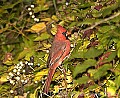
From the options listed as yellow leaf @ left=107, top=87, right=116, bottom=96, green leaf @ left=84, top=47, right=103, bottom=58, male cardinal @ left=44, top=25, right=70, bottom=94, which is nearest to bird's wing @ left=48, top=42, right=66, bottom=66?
male cardinal @ left=44, top=25, right=70, bottom=94

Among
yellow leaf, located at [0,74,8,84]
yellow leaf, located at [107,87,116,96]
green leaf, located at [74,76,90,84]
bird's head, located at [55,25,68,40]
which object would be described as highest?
bird's head, located at [55,25,68,40]

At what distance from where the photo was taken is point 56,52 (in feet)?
5.65

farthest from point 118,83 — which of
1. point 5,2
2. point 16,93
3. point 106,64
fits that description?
point 5,2

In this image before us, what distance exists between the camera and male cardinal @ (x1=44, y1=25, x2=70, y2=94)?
168cm

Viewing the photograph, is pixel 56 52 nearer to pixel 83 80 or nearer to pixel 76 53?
pixel 76 53

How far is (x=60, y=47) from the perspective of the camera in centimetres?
171

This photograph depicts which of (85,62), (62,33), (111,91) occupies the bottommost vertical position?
(111,91)

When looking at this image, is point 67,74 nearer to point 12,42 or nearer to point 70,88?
point 70,88

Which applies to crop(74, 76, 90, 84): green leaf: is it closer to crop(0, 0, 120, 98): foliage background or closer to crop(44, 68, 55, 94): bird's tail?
crop(0, 0, 120, 98): foliage background

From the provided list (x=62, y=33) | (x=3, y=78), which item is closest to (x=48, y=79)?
(x=62, y=33)

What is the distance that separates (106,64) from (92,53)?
0.08 m

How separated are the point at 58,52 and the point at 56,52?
11 mm

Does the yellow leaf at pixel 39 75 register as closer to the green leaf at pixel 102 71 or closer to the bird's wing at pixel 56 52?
the bird's wing at pixel 56 52

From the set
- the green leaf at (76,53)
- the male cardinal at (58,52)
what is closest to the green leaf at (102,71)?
the green leaf at (76,53)
